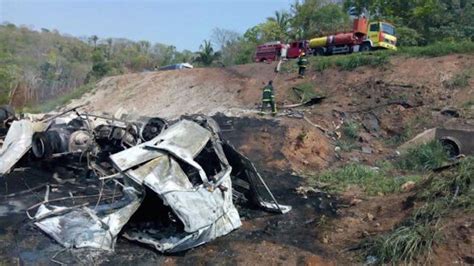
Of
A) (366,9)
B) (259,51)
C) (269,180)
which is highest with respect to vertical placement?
(366,9)

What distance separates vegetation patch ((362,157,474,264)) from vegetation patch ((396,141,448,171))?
4.25 metres

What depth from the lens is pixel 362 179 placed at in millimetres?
11477

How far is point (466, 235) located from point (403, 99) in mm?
11089

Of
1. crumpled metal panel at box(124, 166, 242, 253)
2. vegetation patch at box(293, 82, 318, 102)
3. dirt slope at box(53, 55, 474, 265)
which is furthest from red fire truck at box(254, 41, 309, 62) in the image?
crumpled metal panel at box(124, 166, 242, 253)

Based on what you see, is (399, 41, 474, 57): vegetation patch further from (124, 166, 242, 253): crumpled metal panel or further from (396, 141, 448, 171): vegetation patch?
(124, 166, 242, 253): crumpled metal panel

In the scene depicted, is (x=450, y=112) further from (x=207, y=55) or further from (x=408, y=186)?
(x=207, y=55)

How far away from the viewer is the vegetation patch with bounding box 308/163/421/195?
10531mm

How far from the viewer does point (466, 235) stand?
6359 millimetres

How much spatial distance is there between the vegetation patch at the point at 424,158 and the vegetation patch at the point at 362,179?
64 cm

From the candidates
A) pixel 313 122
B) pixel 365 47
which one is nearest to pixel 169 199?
pixel 313 122

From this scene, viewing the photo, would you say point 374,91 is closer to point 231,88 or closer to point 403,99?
point 403,99

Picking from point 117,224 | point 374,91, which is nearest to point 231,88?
point 374,91

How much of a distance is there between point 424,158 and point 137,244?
854 cm

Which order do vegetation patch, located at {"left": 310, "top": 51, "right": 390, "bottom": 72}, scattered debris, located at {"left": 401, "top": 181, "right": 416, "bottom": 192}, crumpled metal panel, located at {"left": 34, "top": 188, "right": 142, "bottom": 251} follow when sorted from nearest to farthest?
crumpled metal panel, located at {"left": 34, "top": 188, "right": 142, "bottom": 251} → scattered debris, located at {"left": 401, "top": 181, "right": 416, "bottom": 192} → vegetation patch, located at {"left": 310, "top": 51, "right": 390, "bottom": 72}
